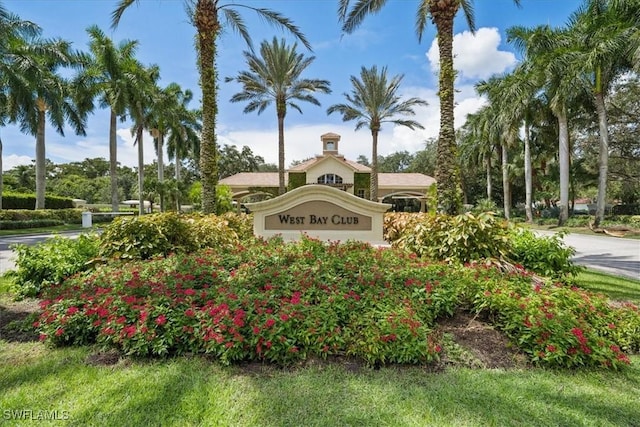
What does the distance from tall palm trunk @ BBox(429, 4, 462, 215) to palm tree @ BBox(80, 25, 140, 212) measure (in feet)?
82.1

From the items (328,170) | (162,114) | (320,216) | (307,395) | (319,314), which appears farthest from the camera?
(328,170)

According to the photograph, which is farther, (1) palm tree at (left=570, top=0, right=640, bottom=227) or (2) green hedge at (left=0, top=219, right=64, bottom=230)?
(2) green hedge at (left=0, top=219, right=64, bottom=230)

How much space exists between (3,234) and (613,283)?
25.5 meters

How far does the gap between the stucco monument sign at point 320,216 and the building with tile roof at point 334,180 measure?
76.5 feet

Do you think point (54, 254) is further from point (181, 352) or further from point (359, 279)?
point (359, 279)

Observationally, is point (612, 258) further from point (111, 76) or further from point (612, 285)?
point (111, 76)

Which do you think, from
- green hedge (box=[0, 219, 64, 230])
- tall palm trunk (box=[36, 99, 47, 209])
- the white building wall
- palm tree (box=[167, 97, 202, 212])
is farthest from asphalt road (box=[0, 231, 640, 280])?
palm tree (box=[167, 97, 202, 212])

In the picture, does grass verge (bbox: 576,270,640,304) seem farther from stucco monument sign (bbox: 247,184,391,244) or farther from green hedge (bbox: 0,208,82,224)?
green hedge (bbox: 0,208,82,224)

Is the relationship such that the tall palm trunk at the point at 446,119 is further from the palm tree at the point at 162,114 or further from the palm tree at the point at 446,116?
the palm tree at the point at 162,114

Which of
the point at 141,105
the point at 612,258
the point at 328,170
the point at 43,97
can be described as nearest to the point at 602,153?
the point at 612,258

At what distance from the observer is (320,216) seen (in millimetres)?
9055

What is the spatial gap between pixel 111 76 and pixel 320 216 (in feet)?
84.2

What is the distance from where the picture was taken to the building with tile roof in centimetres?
3381

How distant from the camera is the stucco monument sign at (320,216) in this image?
9.02 metres
